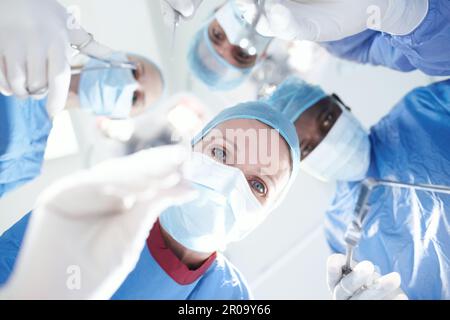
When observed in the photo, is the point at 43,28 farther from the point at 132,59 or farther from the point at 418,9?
the point at 418,9

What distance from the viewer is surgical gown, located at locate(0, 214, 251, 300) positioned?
1232mm

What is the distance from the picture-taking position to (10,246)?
119cm

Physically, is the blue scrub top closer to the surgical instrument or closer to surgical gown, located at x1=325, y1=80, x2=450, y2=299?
the surgical instrument

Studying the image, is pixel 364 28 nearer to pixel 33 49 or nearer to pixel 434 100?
pixel 434 100

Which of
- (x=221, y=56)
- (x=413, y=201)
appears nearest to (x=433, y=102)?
(x=413, y=201)

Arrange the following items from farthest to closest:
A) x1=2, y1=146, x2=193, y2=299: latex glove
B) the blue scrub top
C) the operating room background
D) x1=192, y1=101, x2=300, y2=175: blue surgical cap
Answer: the operating room background, the blue scrub top, x1=192, y1=101, x2=300, y2=175: blue surgical cap, x1=2, y1=146, x2=193, y2=299: latex glove

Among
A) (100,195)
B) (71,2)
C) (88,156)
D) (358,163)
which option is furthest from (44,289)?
(88,156)

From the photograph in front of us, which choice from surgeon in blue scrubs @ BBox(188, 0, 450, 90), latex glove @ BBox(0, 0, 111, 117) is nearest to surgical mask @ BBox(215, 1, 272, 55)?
surgeon in blue scrubs @ BBox(188, 0, 450, 90)

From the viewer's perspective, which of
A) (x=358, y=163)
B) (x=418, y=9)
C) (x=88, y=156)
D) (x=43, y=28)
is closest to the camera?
(x=43, y=28)

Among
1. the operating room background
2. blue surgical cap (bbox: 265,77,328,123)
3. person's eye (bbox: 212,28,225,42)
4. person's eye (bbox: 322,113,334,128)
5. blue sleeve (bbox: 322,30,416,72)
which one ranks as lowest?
the operating room background

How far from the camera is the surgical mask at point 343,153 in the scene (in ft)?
5.26

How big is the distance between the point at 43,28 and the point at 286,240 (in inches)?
71.2
